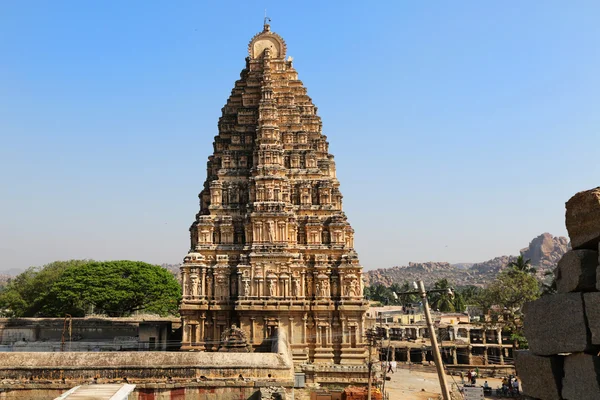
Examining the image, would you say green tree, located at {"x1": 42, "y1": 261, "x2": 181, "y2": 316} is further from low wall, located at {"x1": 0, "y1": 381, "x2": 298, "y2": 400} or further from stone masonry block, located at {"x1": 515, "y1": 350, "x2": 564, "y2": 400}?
stone masonry block, located at {"x1": 515, "y1": 350, "x2": 564, "y2": 400}

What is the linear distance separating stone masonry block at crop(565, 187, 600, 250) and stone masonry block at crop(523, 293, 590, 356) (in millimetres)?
517

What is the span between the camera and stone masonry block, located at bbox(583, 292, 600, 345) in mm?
4344

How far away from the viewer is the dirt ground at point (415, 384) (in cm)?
3139

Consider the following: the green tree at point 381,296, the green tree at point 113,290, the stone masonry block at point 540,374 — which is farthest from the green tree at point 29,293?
the green tree at point 381,296

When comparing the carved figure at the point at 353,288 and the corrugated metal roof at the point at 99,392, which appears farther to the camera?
the carved figure at the point at 353,288

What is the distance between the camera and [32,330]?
3575 centimetres

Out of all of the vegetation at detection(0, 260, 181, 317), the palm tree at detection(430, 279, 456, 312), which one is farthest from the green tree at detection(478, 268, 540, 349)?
the palm tree at detection(430, 279, 456, 312)

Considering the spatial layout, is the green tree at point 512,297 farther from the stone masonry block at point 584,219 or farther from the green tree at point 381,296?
the green tree at point 381,296

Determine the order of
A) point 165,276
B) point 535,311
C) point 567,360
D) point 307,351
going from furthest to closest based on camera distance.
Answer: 1. point 165,276
2. point 307,351
3. point 535,311
4. point 567,360

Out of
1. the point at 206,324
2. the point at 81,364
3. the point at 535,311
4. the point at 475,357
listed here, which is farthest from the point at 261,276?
the point at 475,357

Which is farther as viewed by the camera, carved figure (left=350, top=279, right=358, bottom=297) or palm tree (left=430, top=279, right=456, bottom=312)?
palm tree (left=430, top=279, right=456, bottom=312)

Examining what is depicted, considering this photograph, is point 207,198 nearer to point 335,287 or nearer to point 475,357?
point 335,287

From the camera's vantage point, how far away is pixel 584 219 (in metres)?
4.69

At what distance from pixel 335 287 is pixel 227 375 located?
1282 cm
